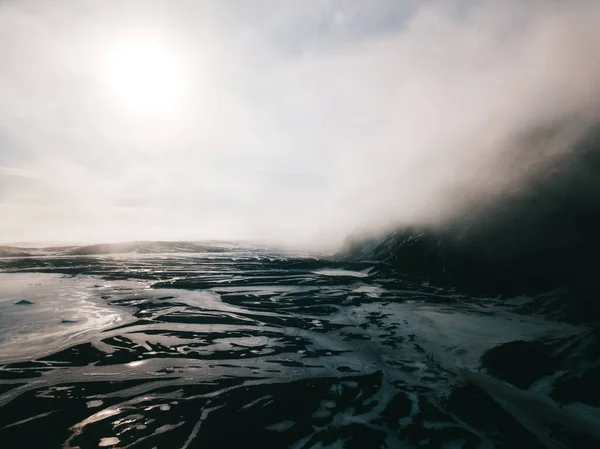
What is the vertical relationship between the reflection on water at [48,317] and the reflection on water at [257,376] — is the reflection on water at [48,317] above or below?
below

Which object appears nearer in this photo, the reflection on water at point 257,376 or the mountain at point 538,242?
the reflection on water at point 257,376

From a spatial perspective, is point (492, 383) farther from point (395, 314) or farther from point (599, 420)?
point (395, 314)

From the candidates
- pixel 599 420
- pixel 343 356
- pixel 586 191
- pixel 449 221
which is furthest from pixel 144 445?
pixel 449 221

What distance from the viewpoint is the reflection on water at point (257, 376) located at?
8.31 meters

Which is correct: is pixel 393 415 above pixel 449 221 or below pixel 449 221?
below

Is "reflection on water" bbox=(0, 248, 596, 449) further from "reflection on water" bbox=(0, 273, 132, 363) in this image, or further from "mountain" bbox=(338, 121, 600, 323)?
"mountain" bbox=(338, 121, 600, 323)

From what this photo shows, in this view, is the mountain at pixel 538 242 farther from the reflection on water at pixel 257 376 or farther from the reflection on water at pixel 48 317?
the reflection on water at pixel 48 317

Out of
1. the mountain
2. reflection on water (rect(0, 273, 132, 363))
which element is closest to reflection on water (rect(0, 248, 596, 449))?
reflection on water (rect(0, 273, 132, 363))

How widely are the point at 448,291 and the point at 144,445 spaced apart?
98.6ft

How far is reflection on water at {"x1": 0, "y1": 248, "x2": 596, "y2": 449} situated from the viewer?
8312 mm

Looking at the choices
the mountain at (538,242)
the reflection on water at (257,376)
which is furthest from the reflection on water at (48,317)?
the mountain at (538,242)

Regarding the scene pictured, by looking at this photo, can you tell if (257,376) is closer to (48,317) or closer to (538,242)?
(48,317)

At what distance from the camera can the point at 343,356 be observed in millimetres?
14336

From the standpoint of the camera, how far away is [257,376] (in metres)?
12.0
